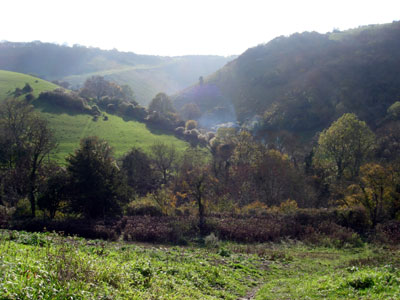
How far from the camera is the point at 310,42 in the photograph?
534ft

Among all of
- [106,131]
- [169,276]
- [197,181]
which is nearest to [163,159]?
[197,181]

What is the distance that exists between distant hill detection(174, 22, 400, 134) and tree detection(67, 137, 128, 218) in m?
81.7

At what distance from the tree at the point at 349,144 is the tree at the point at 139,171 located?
1213 inches

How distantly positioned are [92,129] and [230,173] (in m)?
46.6

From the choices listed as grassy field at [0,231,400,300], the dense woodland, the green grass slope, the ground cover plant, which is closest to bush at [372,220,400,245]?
the dense woodland

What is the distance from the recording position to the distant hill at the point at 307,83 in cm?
10150

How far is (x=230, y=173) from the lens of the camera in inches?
1917

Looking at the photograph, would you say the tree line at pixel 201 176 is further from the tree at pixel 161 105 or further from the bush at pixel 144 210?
the tree at pixel 161 105

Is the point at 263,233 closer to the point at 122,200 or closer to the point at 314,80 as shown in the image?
the point at 122,200

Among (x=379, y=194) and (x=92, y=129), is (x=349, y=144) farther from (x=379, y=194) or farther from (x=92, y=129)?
(x=92, y=129)

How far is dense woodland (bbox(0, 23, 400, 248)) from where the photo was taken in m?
23.2

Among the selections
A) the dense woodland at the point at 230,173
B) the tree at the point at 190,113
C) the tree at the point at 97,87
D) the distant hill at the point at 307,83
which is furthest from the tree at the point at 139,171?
the tree at the point at 97,87

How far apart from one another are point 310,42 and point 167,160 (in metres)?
141

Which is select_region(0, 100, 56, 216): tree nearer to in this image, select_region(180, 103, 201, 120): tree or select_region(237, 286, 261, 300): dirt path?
select_region(237, 286, 261, 300): dirt path
